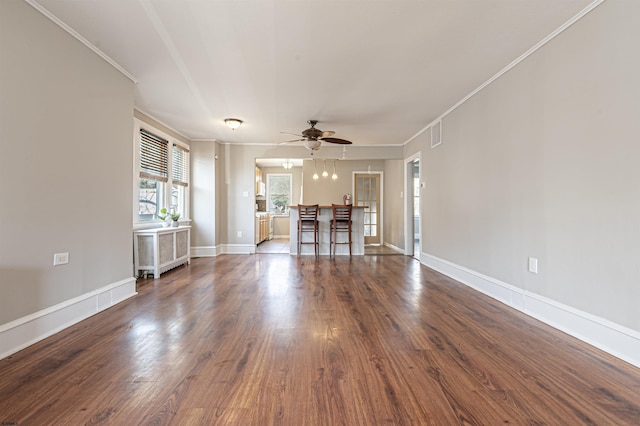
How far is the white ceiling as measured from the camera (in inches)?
84.9

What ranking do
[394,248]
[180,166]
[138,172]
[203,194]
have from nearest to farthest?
[138,172] → [180,166] → [203,194] → [394,248]

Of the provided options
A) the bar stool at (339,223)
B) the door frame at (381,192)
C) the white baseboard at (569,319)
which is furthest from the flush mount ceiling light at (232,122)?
the door frame at (381,192)

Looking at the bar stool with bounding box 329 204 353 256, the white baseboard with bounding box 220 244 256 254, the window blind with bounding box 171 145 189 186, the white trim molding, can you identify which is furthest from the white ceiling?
the white baseboard with bounding box 220 244 256 254

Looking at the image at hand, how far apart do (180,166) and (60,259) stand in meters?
3.69

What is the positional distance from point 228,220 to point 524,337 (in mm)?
5665

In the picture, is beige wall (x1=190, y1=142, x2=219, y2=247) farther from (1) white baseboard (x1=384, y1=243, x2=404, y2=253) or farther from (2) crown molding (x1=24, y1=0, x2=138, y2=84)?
(1) white baseboard (x1=384, y1=243, x2=404, y2=253)

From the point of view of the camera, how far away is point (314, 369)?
5.59 ft

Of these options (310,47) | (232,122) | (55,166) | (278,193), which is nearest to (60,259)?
(55,166)

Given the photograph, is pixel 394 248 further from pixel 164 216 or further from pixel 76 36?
pixel 76 36

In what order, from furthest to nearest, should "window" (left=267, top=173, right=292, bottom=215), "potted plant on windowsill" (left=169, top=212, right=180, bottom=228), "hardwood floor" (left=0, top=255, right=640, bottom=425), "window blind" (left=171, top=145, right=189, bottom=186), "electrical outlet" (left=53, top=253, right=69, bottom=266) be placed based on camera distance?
"window" (left=267, top=173, right=292, bottom=215) → "window blind" (left=171, top=145, right=189, bottom=186) → "potted plant on windowsill" (left=169, top=212, right=180, bottom=228) → "electrical outlet" (left=53, top=253, right=69, bottom=266) → "hardwood floor" (left=0, top=255, right=640, bottom=425)

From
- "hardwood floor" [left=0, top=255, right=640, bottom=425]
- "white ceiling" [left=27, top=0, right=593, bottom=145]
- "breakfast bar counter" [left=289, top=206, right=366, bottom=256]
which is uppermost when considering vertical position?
"white ceiling" [left=27, top=0, right=593, bottom=145]

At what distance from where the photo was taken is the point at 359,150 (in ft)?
21.6

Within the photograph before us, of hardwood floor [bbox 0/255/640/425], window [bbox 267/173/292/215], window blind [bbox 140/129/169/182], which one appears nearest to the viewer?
hardwood floor [bbox 0/255/640/425]

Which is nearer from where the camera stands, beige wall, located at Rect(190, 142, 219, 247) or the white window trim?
the white window trim
